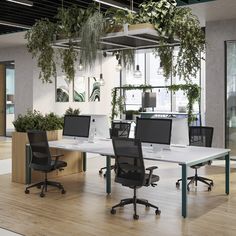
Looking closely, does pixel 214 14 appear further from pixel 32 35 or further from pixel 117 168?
pixel 117 168

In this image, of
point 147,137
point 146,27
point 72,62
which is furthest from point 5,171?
point 146,27

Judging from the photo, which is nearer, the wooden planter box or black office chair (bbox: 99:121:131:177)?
the wooden planter box

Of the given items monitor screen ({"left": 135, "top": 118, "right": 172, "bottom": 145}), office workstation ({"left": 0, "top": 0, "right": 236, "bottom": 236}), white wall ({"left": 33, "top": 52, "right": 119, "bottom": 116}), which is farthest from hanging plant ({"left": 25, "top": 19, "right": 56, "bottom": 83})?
white wall ({"left": 33, "top": 52, "right": 119, "bottom": 116})

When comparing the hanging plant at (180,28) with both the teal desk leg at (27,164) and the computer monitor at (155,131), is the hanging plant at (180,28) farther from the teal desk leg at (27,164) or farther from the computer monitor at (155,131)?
the teal desk leg at (27,164)

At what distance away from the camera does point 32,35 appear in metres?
6.07

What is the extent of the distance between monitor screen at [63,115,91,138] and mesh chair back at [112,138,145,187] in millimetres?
1561

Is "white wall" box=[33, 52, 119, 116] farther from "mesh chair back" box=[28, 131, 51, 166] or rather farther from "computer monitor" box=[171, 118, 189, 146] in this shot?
"computer monitor" box=[171, 118, 189, 146]

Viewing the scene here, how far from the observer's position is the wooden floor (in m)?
4.21

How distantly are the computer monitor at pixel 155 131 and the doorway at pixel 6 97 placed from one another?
878 centimetres

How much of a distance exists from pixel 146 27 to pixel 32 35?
2044 millimetres

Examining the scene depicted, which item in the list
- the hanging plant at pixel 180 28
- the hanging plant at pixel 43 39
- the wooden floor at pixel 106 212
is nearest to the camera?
the wooden floor at pixel 106 212

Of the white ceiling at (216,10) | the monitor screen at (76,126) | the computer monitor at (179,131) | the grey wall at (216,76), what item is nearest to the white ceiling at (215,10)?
the white ceiling at (216,10)

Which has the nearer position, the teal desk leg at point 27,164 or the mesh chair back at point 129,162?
the mesh chair back at point 129,162

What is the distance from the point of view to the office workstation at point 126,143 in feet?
15.1
